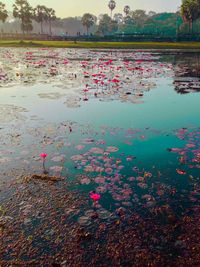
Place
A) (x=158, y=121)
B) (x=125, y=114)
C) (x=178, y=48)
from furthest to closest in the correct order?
(x=178, y=48), (x=125, y=114), (x=158, y=121)

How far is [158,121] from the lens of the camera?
6.69m

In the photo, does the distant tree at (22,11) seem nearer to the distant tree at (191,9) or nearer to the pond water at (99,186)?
the distant tree at (191,9)

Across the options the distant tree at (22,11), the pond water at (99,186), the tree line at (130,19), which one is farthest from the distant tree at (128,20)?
the pond water at (99,186)

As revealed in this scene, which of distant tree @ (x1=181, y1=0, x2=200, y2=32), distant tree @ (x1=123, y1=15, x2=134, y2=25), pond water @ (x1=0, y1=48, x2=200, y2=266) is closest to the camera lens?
pond water @ (x1=0, y1=48, x2=200, y2=266)

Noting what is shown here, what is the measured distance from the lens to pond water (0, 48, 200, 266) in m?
2.47

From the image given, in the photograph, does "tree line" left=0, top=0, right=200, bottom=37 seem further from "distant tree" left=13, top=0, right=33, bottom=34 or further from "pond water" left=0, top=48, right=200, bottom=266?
"pond water" left=0, top=48, right=200, bottom=266

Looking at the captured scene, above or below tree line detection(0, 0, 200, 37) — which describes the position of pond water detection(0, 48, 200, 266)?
below

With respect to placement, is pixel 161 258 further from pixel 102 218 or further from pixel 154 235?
pixel 102 218

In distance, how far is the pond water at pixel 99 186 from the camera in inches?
97.3

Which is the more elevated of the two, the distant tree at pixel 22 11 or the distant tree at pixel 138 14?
the distant tree at pixel 138 14

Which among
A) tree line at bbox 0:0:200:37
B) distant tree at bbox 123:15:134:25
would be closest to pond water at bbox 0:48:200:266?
tree line at bbox 0:0:200:37

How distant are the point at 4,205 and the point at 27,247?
86 centimetres

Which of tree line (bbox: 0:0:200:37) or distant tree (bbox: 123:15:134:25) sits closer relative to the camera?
tree line (bbox: 0:0:200:37)

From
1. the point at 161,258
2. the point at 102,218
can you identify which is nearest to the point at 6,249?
the point at 102,218
